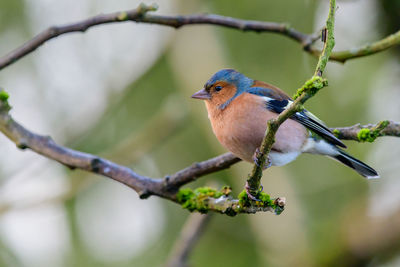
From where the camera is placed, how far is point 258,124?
4383 millimetres

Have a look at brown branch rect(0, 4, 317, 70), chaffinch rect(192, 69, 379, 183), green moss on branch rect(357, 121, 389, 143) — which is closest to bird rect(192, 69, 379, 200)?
chaffinch rect(192, 69, 379, 183)

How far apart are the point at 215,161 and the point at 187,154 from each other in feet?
13.2

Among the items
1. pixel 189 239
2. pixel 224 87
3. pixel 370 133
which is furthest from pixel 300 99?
pixel 189 239

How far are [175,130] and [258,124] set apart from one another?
202 centimetres

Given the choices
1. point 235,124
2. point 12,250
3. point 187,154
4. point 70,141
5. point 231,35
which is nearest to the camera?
point 235,124

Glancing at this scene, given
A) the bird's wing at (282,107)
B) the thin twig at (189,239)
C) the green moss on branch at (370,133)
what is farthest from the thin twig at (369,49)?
the thin twig at (189,239)

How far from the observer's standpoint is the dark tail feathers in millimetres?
4730

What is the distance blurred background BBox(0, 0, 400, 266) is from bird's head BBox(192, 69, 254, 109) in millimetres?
986

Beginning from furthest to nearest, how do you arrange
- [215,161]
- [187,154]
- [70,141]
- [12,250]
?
[187,154] → [12,250] → [70,141] → [215,161]

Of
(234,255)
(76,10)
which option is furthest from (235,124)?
(76,10)

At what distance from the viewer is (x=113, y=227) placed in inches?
307

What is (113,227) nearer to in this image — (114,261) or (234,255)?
(114,261)

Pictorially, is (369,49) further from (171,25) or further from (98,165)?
(98,165)

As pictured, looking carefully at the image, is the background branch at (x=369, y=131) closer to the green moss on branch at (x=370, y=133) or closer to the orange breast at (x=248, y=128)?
the green moss on branch at (x=370, y=133)
